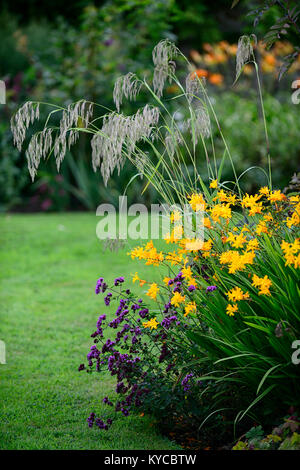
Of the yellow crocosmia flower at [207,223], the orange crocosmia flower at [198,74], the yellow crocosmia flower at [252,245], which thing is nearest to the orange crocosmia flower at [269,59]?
the orange crocosmia flower at [198,74]

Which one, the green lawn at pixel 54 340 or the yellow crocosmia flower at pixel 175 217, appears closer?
the yellow crocosmia flower at pixel 175 217

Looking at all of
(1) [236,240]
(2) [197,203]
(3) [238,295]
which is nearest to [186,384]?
(3) [238,295]

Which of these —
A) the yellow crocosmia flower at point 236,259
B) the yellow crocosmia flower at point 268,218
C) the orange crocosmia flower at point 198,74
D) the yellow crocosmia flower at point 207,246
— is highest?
the orange crocosmia flower at point 198,74

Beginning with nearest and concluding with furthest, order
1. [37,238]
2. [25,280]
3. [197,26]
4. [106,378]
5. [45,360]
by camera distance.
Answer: [106,378] < [45,360] < [25,280] < [37,238] < [197,26]

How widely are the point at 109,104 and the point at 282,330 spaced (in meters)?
7.75

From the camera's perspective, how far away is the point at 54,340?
4125mm

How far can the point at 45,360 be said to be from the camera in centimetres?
378

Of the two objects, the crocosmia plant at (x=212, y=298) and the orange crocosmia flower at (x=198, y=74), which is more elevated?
the orange crocosmia flower at (x=198, y=74)

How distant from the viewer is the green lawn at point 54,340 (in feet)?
8.96

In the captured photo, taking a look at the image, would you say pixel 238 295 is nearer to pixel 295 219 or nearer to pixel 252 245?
pixel 252 245

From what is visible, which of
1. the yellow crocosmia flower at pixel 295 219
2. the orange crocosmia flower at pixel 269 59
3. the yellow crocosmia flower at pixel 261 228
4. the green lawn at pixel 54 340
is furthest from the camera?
the orange crocosmia flower at pixel 269 59

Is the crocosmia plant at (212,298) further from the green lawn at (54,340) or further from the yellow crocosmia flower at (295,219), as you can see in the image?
the green lawn at (54,340)
